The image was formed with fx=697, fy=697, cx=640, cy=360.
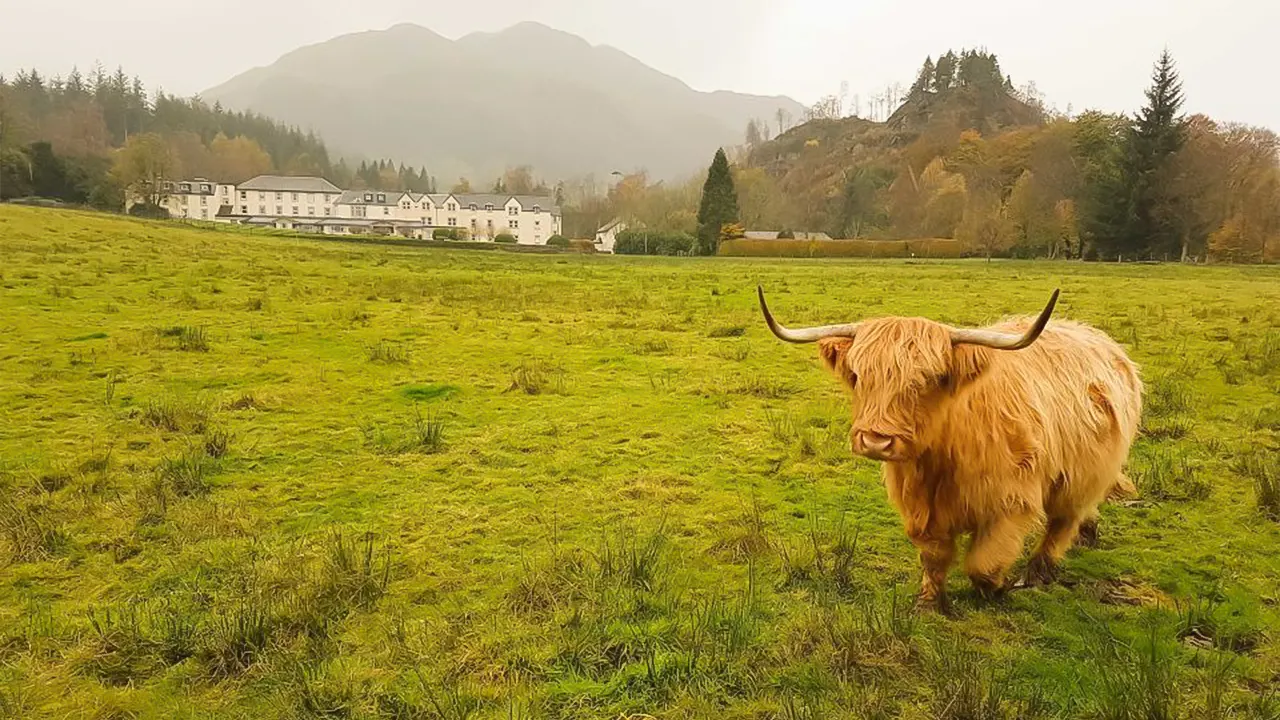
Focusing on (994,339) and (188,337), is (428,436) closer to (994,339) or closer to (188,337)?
(994,339)

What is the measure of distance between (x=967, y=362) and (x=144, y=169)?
257ft

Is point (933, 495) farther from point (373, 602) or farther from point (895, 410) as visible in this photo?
point (373, 602)

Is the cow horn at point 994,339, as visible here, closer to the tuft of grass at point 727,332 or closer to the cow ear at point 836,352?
the cow ear at point 836,352

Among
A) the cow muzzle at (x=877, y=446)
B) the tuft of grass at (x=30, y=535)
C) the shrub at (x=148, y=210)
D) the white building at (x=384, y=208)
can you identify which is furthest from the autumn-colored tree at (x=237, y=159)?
the cow muzzle at (x=877, y=446)

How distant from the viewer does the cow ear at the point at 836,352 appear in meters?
3.97

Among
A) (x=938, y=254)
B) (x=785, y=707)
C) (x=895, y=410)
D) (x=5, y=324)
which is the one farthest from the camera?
(x=938, y=254)

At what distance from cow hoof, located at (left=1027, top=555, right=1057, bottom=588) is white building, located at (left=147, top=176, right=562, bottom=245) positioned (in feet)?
363

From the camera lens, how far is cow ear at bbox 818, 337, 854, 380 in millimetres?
3967

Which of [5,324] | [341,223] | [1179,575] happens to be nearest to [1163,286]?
[1179,575]

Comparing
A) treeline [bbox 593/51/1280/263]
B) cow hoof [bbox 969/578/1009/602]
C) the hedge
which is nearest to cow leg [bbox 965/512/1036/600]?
cow hoof [bbox 969/578/1009/602]

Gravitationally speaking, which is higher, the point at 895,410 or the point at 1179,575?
the point at 895,410

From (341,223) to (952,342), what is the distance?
118 meters

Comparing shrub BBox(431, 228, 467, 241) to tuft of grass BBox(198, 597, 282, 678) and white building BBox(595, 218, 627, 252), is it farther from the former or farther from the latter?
tuft of grass BBox(198, 597, 282, 678)

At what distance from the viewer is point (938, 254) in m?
57.5
